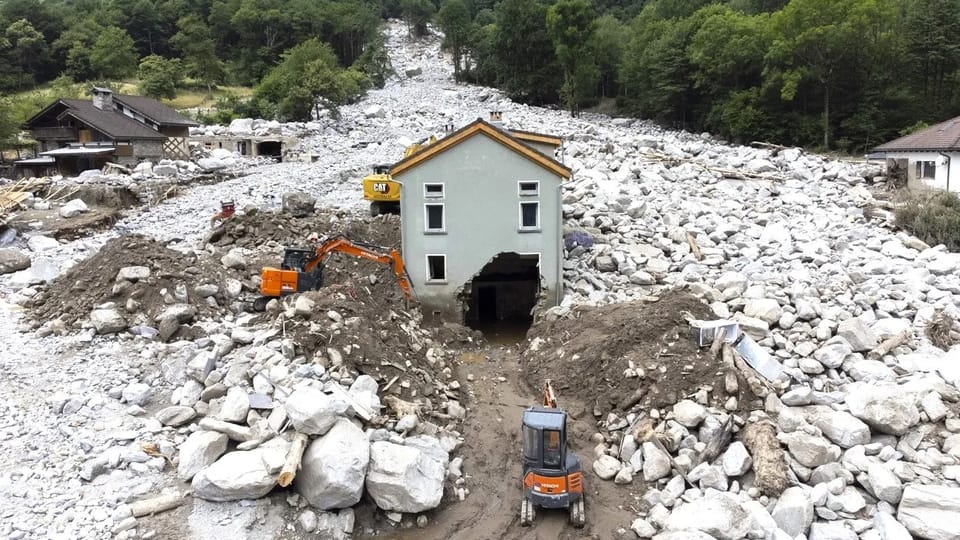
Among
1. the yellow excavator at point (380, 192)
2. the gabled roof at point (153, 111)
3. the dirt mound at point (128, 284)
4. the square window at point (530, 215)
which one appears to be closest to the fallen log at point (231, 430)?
the dirt mound at point (128, 284)

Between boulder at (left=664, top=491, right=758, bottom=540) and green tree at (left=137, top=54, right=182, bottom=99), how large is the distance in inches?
2631

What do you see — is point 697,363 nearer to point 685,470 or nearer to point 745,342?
point 745,342

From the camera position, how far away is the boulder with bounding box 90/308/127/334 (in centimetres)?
1427

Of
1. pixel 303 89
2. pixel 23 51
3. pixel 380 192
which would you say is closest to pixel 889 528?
pixel 380 192

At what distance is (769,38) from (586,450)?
40173 millimetres

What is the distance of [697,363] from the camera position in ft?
43.3

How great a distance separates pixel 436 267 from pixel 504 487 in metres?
8.75

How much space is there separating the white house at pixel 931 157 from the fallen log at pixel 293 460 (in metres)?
28.1

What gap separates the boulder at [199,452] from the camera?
34.1 feet

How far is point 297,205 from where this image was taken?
25.6 meters

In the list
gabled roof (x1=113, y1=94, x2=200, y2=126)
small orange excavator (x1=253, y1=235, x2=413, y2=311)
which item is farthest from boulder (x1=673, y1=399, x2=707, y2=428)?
gabled roof (x1=113, y1=94, x2=200, y2=126)

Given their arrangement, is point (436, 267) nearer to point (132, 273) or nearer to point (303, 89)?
point (132, 273)

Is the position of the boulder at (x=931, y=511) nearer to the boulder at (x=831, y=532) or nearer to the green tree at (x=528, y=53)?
the boulder at (x=831, y=532)

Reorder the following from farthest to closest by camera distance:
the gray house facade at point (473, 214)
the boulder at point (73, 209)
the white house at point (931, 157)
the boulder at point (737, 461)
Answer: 1. the white house at point (931, 157)
2. the boulder at point (73, 209)
3. the gray house facade at point (473, 214)
4. the boulder at point (737, 461)
